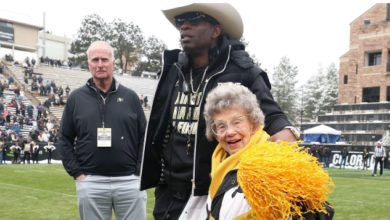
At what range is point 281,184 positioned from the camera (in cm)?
171

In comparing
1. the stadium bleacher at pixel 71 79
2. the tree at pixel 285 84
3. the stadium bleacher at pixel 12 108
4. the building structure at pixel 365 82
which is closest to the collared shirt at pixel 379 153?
the building structure at pixel 365 82

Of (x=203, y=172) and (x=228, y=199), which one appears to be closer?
(x=228, y=199)

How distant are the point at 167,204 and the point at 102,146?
52.3 inches

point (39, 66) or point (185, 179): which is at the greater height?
point (39, 66)

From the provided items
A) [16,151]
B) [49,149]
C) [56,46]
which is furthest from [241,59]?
[56,46]

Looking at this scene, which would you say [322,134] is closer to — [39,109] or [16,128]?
[39,109]

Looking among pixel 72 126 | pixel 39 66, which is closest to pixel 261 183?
pixel 72 126

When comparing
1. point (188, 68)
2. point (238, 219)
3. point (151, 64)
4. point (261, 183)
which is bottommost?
point (238, 219)

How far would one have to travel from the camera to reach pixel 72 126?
412 centimetres

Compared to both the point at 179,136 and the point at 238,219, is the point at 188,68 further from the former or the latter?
the point at 238,219

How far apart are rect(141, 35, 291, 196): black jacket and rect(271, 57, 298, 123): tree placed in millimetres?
61899

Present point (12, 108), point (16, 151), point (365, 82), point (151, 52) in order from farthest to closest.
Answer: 1. point (151, 52)
2. point (365, 82)
3. point (12, 108)
4. point (16, 151)

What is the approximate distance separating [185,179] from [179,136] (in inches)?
11.0

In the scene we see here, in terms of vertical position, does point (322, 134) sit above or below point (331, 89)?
below
